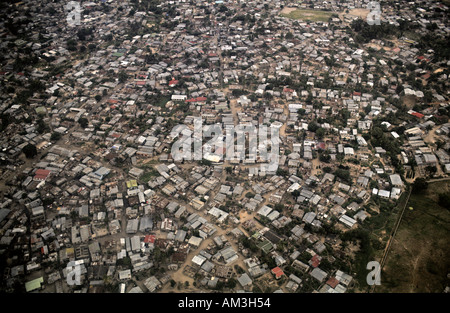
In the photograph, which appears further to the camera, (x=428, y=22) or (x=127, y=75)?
(x=428, y=22)

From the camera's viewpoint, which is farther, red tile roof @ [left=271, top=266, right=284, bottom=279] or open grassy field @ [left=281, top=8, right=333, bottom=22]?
open grassy field @ [left=281, top=8, right=333, bottom=22]

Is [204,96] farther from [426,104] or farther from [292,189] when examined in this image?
[426,104]

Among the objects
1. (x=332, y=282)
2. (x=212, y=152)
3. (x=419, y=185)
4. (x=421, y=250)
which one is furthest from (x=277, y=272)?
(x=419, y=185)

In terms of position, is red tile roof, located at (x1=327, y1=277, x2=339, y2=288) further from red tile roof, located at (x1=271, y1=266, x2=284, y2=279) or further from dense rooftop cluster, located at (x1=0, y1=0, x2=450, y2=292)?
red tile roof, located at (x1=271, y1=266, x2=284, y2=279)

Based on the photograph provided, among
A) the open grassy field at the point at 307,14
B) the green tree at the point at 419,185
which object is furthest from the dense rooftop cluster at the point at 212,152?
the open grassy field at the point at 307,14

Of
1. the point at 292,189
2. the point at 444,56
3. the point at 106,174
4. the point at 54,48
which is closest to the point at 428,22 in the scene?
the point at 444,56

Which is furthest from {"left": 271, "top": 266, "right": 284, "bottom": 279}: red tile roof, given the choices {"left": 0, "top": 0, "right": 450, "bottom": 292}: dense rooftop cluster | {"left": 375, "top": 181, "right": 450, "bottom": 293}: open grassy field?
{"left": 375, "top": 181, "right": 450, "bottom": 293}: open grassy field

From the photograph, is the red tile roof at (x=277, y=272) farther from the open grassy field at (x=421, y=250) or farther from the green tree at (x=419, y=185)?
the green tree at (x=419, y=185)
